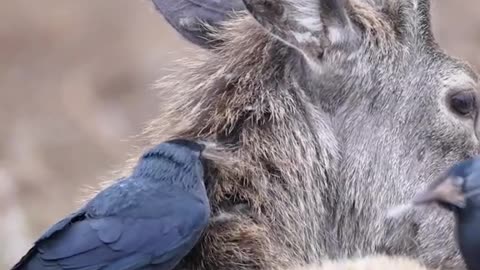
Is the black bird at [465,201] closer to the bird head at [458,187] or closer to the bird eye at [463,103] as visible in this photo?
the bird head at [458,187]

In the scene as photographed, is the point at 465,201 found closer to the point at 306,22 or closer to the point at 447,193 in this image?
the point at 447,193

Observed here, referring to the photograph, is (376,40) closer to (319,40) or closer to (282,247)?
(319,40)

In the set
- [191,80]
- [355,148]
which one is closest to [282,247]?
[355,148]

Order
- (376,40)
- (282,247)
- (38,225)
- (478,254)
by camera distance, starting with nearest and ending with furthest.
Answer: (478,254) < (282,247) < (376,40) < (38,225)

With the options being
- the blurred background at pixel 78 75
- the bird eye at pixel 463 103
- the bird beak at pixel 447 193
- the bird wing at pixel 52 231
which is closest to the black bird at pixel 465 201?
the bird beak at pixel 447 193

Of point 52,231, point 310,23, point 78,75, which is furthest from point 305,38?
point 78,75

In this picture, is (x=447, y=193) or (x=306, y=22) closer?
(x=447, y=193)
